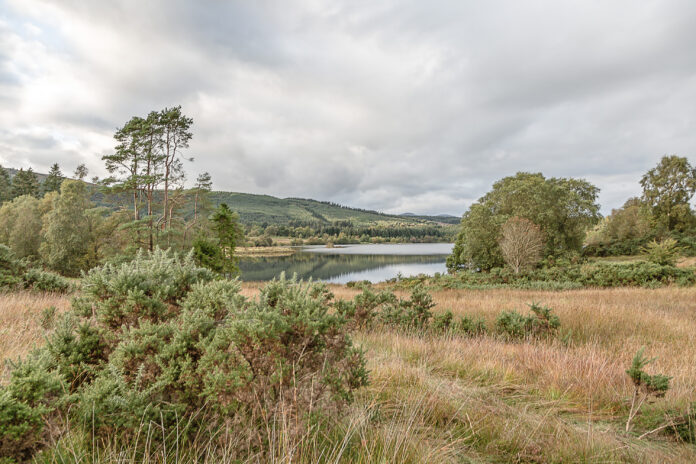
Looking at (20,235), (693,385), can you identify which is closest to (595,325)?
(693,385)

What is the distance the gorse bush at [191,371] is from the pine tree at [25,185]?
248 feet

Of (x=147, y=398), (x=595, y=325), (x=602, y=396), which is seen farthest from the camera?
(x=595, y=325)

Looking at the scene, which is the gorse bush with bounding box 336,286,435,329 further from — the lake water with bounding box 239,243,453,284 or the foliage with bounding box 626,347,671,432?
the lake water with bounding box 239,243,453,284

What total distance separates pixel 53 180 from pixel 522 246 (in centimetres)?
7664

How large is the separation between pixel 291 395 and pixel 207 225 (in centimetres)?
3442

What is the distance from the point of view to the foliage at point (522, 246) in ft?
90.1

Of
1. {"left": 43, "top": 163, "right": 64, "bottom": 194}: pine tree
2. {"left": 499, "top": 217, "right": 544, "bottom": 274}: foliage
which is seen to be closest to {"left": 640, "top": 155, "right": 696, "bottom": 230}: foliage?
{"left": 499, "top": 217, "right": 544, "bottom": 274}: foliage

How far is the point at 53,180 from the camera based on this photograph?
57.3 m

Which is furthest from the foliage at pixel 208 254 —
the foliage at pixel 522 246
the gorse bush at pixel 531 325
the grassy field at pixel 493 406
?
the foliage at pixel 522 246

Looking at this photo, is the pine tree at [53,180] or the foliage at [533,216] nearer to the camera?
the foliage at [533,216]

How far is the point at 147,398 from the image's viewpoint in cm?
224

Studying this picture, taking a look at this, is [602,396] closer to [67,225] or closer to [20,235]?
[67,225]

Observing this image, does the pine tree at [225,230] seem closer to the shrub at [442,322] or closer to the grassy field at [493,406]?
the grassy field at [493,406]

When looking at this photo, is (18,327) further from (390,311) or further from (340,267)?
(340,267)
